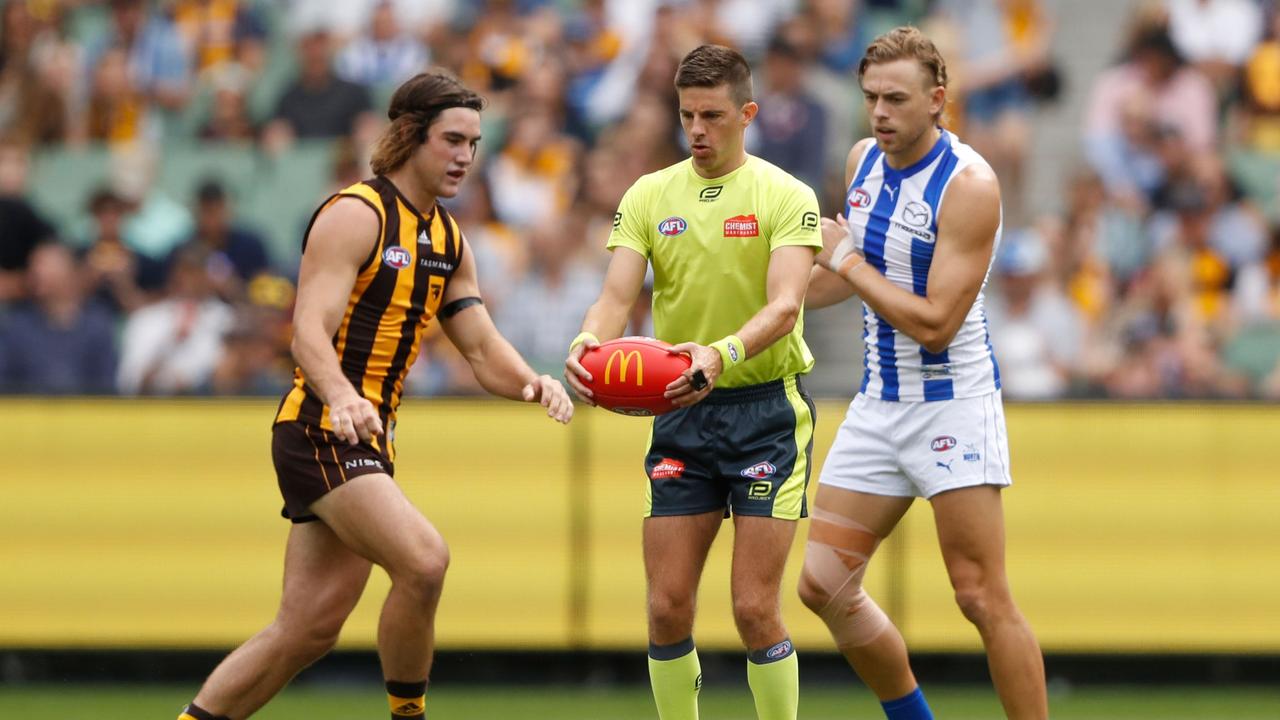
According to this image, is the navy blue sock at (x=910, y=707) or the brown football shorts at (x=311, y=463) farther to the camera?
the navy blue sock at (x=910, y=707)

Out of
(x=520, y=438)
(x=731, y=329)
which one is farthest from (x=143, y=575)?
(x=731, y=329)

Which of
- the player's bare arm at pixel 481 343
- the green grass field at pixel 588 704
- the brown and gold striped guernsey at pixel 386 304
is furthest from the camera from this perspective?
the green grass field at pixel 588 704

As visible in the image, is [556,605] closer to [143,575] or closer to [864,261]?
[143,575]

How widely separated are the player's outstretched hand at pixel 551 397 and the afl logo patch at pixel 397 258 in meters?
0.63

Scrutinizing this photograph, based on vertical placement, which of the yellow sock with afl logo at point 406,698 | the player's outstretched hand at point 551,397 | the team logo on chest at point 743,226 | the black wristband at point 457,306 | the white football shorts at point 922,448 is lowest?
→ the yellow sock with afl logo at point 406,698

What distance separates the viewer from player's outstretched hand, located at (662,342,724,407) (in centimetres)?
575

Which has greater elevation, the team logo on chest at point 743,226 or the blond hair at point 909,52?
the blond hair at point 909,52

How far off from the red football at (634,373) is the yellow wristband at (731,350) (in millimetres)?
115

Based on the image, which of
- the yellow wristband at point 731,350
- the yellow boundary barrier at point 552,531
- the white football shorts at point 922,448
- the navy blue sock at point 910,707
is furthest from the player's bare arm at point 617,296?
the yellow boundary barrier at point 552,531

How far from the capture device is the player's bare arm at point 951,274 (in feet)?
20.2

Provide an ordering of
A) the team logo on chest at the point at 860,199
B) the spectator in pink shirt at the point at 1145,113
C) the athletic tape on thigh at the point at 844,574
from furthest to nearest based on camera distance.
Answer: the spectator in pink shirt at the point at 1145,113 < the team logo on chest at the point at 860,199 < the athletic tape on thigh at the point at 844,574

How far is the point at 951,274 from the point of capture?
6164 mm

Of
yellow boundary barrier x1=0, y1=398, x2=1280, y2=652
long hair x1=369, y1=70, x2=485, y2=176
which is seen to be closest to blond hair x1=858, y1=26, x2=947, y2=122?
long hair x1=369, y1=70, x2=485, y2=176

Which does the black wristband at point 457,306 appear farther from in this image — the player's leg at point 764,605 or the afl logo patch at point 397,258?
the player's leg at point 764,605
